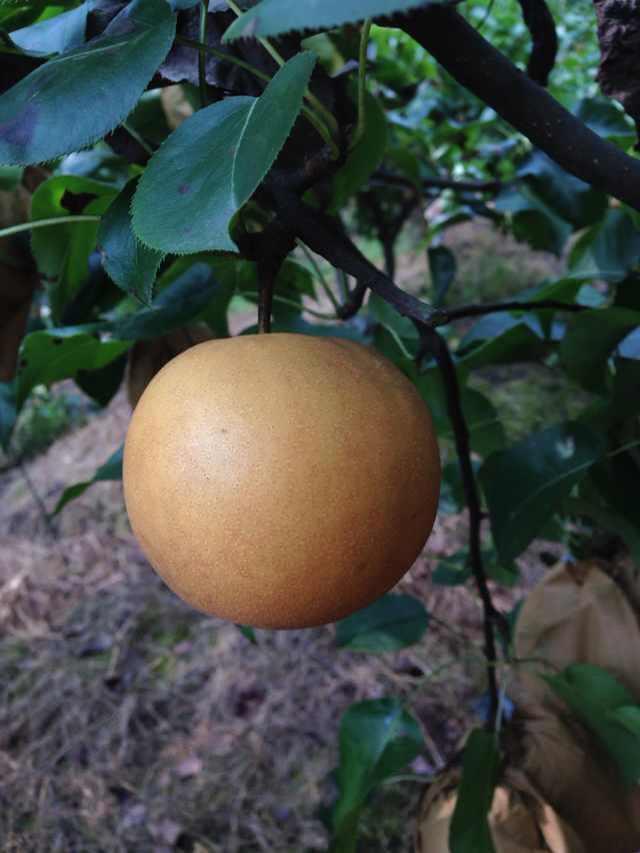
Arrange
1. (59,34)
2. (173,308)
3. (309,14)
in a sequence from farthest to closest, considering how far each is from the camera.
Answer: (173,308)
(59,34)
(309,14)

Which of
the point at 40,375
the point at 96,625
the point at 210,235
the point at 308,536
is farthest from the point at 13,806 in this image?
the point at 210,235

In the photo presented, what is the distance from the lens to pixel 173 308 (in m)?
0.62

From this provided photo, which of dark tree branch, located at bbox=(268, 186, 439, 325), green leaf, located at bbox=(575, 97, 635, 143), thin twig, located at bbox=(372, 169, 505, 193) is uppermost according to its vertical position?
dark tree branch, located at bbox=(268, 186, 439, 325)

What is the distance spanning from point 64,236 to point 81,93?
36cm

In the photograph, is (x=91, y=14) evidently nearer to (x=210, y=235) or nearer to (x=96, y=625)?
(x=210, y=235)

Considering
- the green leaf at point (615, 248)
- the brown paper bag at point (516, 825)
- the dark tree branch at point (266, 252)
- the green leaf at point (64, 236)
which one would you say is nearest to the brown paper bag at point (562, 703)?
the brown paper bag at point (516, 825)

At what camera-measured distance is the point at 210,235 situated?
12.6 inches

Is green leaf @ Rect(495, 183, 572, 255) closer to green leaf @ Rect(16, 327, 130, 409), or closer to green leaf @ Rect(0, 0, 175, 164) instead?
green leaf @ Rect(16, 327, 130, 409)

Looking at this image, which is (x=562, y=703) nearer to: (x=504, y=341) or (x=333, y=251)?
(x=504, y=341)

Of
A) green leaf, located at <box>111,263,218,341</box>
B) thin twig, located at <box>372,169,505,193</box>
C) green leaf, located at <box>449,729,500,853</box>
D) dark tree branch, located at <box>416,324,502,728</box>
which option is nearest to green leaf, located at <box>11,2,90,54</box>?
green leaf, located at <box>111,263,218,341</box>

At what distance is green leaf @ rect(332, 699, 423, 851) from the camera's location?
750 millimetres

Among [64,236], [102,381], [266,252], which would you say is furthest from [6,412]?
[266,252]

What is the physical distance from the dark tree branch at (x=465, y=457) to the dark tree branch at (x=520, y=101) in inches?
6.1

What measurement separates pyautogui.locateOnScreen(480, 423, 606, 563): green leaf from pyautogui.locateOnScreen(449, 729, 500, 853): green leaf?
0.61 feet
